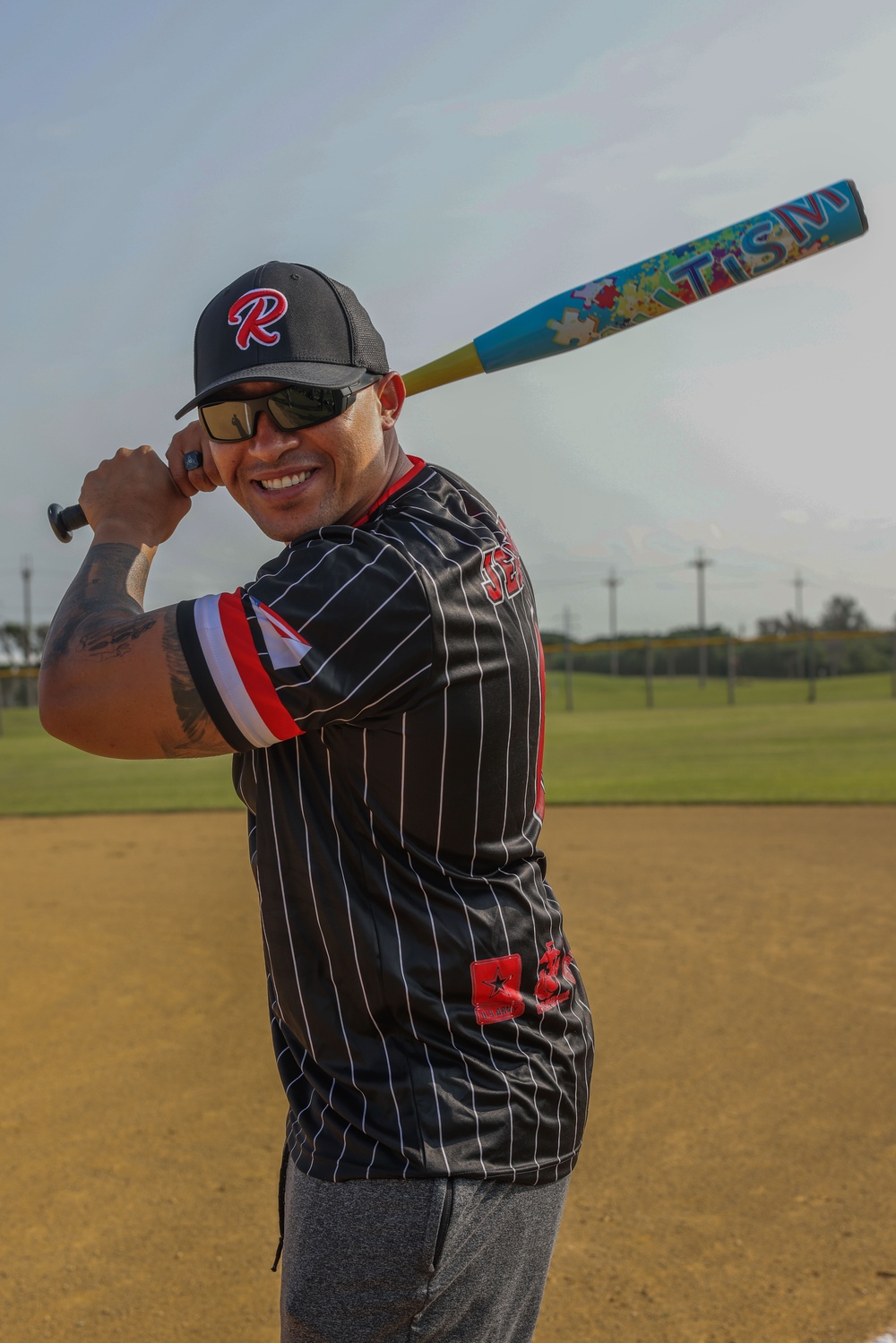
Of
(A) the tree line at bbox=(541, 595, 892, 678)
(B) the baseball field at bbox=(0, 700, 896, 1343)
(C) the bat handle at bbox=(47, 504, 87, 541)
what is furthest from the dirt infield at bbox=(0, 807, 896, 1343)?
(A) the tree line at bbox=(541, 595, 892, 678)

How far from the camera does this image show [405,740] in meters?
1.58

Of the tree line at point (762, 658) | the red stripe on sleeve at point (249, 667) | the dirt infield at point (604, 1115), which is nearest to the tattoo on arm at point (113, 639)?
the red stripe on sleeve at point (249, 667)

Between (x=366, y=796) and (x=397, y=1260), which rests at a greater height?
(x=366, y=796)

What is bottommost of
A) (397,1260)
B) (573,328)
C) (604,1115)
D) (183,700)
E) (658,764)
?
(604,1115)

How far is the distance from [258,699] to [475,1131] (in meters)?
0.71

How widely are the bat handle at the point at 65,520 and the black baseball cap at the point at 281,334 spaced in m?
0.57

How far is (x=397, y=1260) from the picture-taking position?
1553mm

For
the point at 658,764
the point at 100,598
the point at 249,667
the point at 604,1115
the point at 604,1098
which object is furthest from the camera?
the point at 658,764

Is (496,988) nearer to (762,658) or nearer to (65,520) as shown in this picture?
(65,520)

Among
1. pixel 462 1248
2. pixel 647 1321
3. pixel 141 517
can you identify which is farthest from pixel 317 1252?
pixel 647 1321

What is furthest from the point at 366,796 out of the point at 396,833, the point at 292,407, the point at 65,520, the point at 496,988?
the point at 65,520

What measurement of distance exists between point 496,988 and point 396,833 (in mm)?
292

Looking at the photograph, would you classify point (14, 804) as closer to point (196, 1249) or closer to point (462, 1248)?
point (196, 1249)

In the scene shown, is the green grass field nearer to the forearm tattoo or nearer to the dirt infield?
the dirt infield
